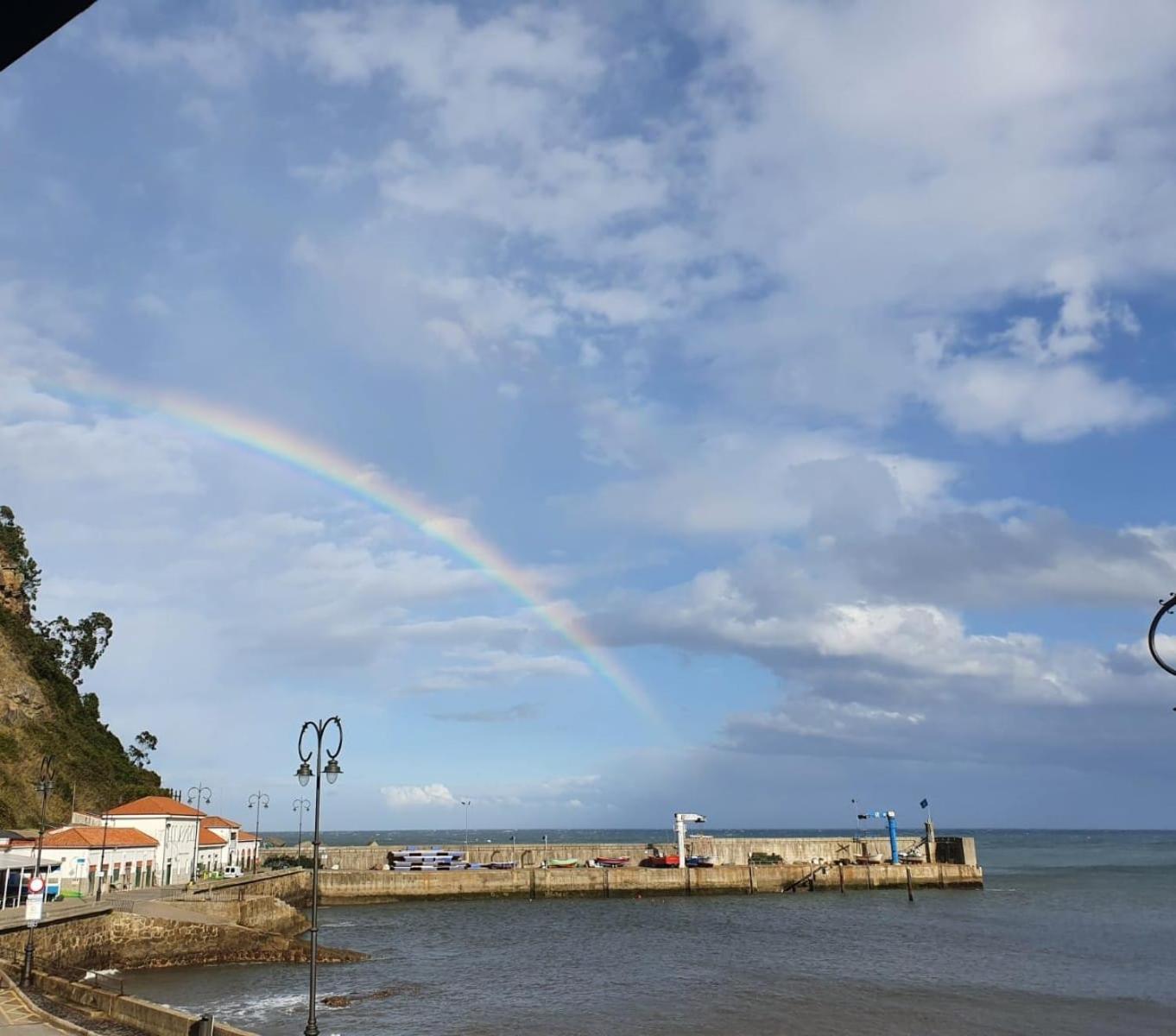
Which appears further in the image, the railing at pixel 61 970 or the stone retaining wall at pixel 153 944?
the stone retaining wall at pixel 153 944

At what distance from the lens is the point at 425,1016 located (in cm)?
4300

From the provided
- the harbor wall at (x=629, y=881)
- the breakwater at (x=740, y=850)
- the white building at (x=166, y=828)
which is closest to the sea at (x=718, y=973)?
the harbor wall at (x=629, y=881)

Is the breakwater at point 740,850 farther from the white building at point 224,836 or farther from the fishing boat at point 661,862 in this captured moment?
the white building at point 224,836

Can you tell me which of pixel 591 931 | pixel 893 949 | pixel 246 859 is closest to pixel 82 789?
pixel 246 859

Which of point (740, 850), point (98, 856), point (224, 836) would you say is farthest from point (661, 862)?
point (98, 856)

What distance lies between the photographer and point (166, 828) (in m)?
81.8

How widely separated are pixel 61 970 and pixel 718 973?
34513mm

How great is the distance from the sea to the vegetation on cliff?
30.1m

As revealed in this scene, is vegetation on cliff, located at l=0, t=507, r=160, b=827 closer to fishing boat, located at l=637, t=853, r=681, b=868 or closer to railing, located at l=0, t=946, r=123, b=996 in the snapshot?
railing, located at l=0, t=946, r=123, b=996

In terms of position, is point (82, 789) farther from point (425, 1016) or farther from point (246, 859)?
point (425, 1016)

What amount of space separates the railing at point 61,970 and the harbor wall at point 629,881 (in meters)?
54.2

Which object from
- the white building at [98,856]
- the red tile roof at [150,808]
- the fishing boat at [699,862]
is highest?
the red tile roof at [150,808]

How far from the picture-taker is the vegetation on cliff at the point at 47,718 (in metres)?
89.7

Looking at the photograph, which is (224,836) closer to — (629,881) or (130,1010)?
(629,881)
